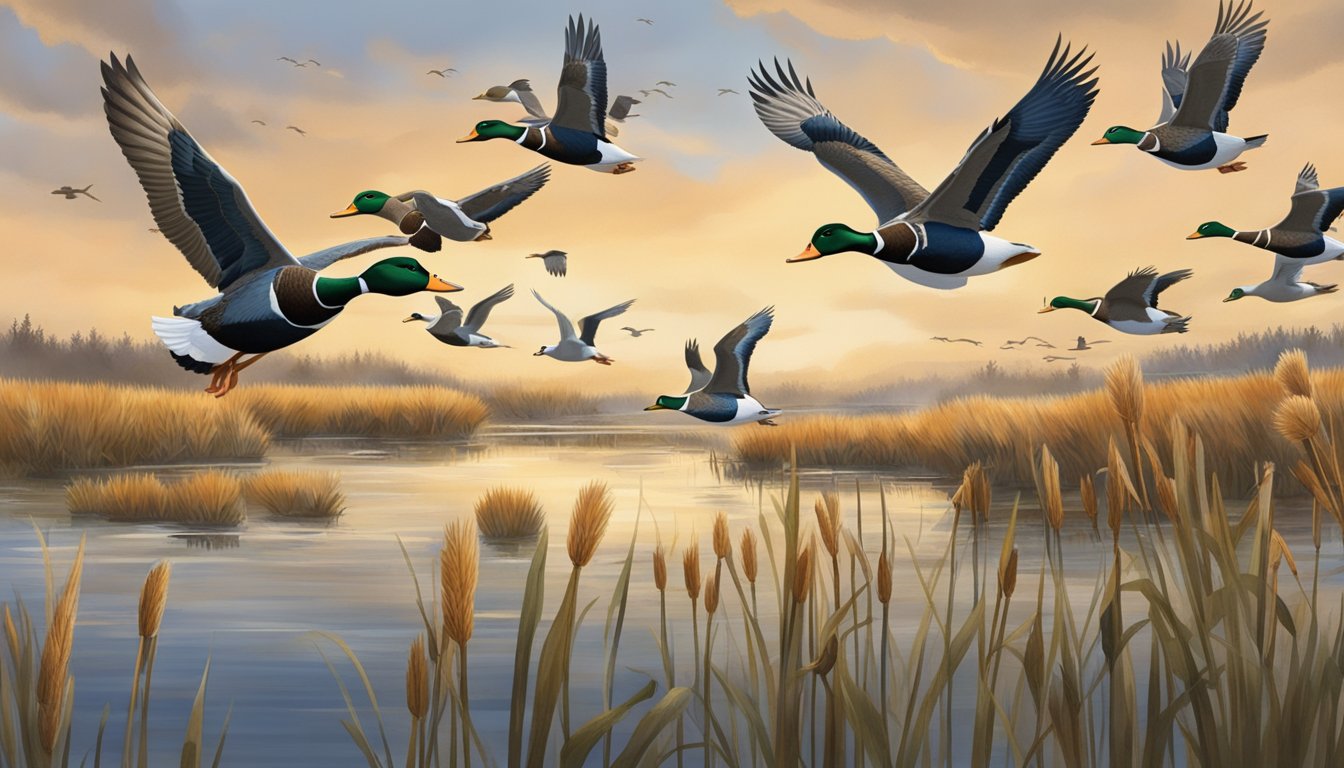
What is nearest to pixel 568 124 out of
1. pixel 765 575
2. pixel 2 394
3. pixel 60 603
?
pixel 765 575

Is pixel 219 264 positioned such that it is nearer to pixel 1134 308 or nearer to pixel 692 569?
pixel 692 569

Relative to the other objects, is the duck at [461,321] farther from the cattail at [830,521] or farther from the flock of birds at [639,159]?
the cattail at [830,521]

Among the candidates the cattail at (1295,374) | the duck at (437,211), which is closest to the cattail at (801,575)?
the cattail at (1295,374)

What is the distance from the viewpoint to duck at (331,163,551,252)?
13.6ft

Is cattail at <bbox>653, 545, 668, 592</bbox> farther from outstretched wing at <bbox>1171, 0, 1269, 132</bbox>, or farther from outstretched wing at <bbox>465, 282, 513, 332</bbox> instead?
outstretched wing at <bbox>465, 282, 513, 332</bbox>

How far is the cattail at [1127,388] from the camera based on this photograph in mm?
2637

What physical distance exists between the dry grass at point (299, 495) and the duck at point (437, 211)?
16.8ft

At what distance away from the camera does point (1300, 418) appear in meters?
3.14

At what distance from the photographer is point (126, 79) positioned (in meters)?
3.62

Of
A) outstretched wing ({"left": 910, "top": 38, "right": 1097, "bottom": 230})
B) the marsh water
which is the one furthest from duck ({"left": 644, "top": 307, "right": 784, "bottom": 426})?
outstretched wing ({"left": 910, "top": 38, "right": 1097, "bottom": 230})

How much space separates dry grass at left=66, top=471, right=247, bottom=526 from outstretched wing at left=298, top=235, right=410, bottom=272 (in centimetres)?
516

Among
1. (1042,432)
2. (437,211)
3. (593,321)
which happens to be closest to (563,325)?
(593,321)

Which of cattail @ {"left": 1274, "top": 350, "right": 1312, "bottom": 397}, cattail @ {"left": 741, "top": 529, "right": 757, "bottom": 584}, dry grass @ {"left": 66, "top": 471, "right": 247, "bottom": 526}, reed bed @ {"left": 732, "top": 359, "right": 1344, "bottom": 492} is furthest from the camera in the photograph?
reed bed @ {"left": 732, "top": 359, "right": 1344, "bottom": 492}

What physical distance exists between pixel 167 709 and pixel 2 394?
1080cm
